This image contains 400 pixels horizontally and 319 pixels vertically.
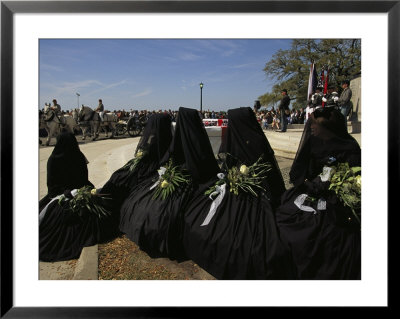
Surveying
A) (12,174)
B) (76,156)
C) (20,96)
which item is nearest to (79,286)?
(12,174)

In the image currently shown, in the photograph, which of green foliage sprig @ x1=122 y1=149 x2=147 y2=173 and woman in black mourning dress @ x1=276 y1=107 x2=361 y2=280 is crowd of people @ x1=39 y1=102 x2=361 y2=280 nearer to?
woman in black mourning dress @ x1=276 y1=107 x2=361 y2=280

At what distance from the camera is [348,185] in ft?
10.0

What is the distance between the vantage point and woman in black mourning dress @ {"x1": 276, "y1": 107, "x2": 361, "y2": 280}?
2969 mm

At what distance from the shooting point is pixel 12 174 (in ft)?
9.69

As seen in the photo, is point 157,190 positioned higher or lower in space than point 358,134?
lower

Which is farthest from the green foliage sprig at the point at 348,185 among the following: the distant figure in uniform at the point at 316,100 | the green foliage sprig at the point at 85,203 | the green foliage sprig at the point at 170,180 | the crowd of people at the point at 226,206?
the distant figure in uniform at the point at 316,100

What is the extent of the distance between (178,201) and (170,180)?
0.33 metres

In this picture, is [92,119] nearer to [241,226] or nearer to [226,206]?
[226,206]

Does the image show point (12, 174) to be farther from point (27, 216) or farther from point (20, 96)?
point (20, 96)

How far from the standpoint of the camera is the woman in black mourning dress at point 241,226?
3.03 meters

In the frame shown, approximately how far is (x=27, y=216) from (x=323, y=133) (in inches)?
134

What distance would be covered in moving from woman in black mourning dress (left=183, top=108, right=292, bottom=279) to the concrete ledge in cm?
113

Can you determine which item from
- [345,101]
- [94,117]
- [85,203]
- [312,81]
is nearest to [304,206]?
[85,203]

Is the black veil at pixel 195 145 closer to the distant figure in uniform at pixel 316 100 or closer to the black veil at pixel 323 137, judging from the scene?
the black veil at pixel 323 137
